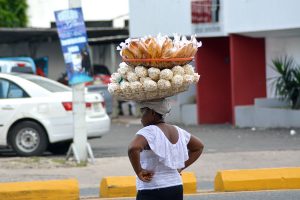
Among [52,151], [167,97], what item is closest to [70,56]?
[52,151]

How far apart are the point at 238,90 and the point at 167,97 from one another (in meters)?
16.2

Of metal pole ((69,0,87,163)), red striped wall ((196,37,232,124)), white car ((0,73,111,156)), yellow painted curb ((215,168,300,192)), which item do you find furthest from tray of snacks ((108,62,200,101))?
red striped wall ((196,37,232,124))

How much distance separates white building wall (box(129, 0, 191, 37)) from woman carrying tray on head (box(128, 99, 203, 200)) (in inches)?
678

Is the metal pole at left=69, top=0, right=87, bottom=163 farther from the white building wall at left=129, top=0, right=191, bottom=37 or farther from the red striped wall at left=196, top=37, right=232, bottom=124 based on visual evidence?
the red striped wall at left=196, top=37, right=232, bottom=124

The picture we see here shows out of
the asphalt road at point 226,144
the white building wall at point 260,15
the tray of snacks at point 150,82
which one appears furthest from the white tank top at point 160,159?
the white building wall at point 260,15

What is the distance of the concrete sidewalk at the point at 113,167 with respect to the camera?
1230cm

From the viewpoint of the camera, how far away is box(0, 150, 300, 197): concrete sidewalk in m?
12.3

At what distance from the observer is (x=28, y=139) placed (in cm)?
1464

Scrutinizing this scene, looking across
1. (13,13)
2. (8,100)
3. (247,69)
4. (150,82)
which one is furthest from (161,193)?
→ (13,13)

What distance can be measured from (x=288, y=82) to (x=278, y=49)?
2.20m

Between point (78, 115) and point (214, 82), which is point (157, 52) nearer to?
point (78, 115)

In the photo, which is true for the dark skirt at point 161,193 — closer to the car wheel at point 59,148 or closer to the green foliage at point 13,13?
the car wheel at point 59,148

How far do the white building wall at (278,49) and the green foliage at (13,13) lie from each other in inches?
632

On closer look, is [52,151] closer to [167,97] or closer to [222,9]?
[222,9]
